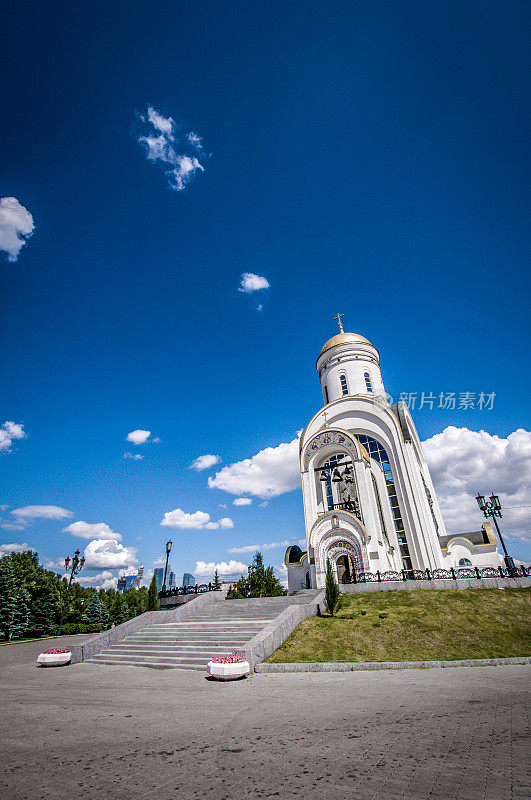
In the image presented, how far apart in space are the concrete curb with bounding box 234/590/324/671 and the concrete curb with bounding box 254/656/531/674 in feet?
1.61

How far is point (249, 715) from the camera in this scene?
5875 millimetres

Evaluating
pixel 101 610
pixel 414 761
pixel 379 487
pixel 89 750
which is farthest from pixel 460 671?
pixel 101 610

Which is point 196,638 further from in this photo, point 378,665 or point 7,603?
point 7,603

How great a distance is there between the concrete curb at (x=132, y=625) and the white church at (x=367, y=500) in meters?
7.61

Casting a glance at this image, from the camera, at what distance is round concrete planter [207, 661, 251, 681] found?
362 inches

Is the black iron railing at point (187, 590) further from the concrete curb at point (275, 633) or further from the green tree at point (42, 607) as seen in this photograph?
the green tree at point (42, 607)

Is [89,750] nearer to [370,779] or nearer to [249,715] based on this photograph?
[249,715]

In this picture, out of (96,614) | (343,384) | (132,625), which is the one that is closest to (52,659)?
(132,625)

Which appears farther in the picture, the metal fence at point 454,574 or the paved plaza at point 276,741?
the metal fence at point 454,574

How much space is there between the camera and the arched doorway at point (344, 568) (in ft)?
74.6

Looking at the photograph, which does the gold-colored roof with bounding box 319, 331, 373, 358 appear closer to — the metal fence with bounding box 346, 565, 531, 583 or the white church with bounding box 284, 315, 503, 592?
the white church with bounding box 284, 315, 503, 592

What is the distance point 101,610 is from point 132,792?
173 feet

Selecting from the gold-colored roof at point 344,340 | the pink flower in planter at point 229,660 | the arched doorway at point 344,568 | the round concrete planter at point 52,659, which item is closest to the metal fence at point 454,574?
the arched doorway at point 344,568

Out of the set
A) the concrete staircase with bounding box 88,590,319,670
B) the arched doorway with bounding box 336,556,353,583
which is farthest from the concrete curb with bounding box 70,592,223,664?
the arched doorway with bounding box 336,556,353,583
